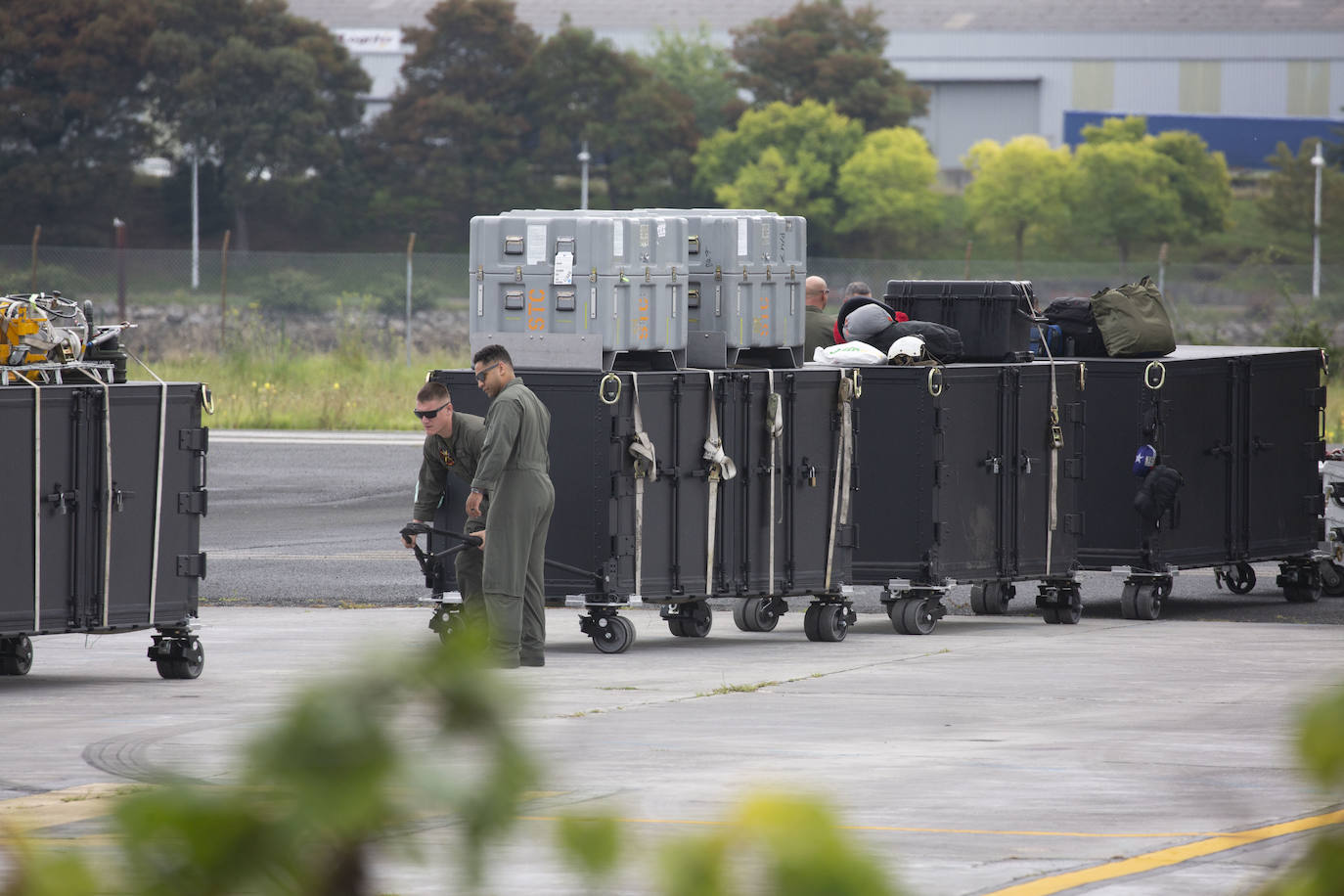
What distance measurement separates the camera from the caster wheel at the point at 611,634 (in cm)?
1238

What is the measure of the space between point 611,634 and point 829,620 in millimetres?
1506

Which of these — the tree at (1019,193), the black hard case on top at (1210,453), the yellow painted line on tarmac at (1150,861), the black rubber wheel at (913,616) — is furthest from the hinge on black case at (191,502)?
the tree at (1019,193)

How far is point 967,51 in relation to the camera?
8994 cm

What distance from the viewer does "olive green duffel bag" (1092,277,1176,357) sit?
48.7 ft

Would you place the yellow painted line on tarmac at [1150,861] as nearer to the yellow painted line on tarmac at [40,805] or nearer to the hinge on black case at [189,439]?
the yellow painted line on tarmac at [40,805]

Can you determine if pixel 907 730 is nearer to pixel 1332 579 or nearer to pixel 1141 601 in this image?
pixel 1141 601

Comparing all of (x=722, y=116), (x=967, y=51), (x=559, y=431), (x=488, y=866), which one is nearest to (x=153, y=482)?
(x=559, y=431)

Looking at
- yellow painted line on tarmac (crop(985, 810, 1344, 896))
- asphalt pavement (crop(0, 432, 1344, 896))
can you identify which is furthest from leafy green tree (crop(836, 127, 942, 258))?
yellow painted line on tarmac (crop(985, 810, 1344, 896))

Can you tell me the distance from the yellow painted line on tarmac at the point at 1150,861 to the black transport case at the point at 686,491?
5922mm

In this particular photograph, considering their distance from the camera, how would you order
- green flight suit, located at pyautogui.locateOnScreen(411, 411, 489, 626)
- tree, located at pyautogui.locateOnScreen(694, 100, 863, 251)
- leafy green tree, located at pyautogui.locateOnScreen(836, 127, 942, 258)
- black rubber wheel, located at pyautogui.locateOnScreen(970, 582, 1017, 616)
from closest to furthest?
green flight suit, located at pyautogui.locateOnScreen(411, 411, 489, 626) → black rubber wheel, located at pyautogui.locateOnScreen(970, 582, 1017, 616) → tree, located at pyautogui.locateOnScreen(694, 100, 863, 251) → leafy green tree, located at pyautogui.locateOnScreen(836, 127, 942, 258)

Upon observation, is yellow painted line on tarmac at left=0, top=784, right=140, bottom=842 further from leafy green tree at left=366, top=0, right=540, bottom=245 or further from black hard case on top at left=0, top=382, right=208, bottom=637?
leafy green tree at left=366, top=0, right=540, bottom=245

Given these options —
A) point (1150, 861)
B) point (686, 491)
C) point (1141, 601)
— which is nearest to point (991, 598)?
point (1141, 601)

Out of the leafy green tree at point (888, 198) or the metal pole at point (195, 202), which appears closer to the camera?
the metal pole at point (195, 202)

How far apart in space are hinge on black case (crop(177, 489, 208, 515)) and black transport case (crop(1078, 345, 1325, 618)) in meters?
6.65
